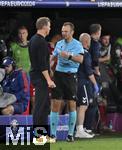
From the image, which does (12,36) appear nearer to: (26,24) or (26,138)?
(26,24)

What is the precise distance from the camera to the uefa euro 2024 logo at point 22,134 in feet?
29.3

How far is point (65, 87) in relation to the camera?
950 centimetres

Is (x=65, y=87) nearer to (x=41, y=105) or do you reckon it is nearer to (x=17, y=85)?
(x=41, y=105)

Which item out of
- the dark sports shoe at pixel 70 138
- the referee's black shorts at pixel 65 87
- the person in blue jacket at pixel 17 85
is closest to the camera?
the referee's black shorts at pixel 65 87

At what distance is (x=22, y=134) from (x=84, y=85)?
5.12 feet

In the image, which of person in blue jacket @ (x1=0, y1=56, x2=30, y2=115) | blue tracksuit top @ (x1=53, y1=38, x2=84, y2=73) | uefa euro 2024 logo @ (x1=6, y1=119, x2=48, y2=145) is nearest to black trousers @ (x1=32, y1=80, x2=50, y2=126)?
uefa euro 2024 logo @ (x1=6, y1=119, x2=48, y2=145)

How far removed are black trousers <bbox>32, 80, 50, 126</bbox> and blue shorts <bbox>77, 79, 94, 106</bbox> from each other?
54.8 inches

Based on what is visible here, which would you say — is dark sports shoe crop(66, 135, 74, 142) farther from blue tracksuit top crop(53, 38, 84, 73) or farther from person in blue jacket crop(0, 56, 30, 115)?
blue tracksuit top crop(53, 38, 84, 73)

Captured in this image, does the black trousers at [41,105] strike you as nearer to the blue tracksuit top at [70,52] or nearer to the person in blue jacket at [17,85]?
the blue tracksuit top at [70,52]

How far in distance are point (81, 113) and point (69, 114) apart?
693 mm

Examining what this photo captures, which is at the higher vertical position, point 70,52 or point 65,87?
point 70,52

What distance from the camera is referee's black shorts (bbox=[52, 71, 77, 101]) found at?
947cm

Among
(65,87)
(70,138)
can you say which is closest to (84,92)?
(65,87)

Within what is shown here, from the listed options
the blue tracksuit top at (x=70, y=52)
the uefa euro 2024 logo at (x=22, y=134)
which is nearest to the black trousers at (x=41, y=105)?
the uefa euro 2024 logo at (x=22, y=134)
